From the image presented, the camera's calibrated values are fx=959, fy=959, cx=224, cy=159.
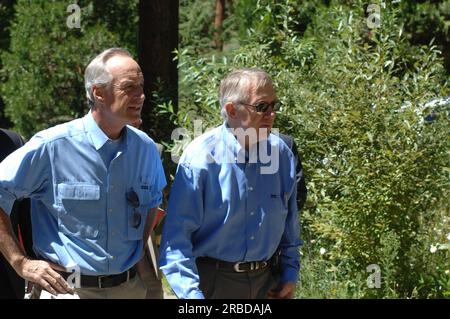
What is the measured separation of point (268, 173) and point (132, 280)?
0.77m

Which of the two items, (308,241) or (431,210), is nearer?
(431,210)

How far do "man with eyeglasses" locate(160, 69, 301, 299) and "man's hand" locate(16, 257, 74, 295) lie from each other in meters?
0.43

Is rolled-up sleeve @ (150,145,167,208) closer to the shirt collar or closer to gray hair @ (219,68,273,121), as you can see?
the shirt collar

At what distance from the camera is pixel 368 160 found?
6777mm

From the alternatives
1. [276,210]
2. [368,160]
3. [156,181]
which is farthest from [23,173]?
[368,160]

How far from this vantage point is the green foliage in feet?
22.2

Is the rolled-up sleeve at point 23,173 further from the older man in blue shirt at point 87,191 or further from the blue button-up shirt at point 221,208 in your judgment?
the blue button-up shirt at point 221,208

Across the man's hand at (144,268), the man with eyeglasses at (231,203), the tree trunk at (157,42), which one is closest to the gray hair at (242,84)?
the man with eyeglasses at (231,203)

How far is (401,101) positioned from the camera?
698 centimetres

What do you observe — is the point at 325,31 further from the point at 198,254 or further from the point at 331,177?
the point at 198,254

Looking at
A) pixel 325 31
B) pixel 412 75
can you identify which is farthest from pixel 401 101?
pixel 325 31

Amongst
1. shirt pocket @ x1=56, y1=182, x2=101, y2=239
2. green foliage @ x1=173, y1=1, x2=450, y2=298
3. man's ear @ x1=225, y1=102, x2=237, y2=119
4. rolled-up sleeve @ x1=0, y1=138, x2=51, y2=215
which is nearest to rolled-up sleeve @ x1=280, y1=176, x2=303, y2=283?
man's ear @ x1=225, y1=102, x2=237, y2=119

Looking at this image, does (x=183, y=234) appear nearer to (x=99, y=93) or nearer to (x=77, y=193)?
(x=77, y=193)

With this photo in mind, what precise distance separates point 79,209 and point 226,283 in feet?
2.32
